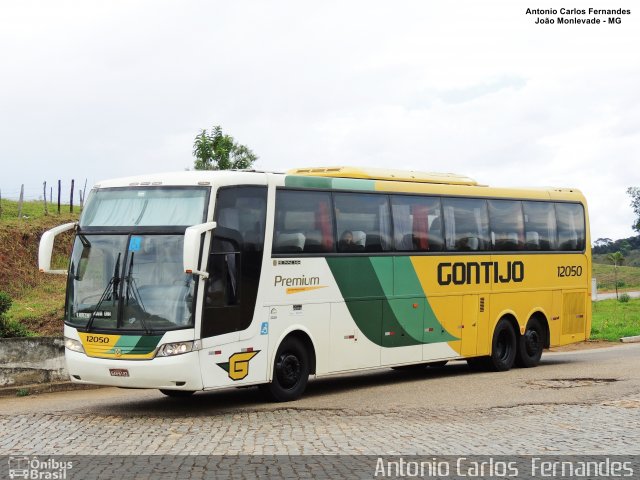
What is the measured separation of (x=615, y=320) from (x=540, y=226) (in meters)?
16.7

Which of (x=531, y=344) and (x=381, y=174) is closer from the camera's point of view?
(x=381, y=174)

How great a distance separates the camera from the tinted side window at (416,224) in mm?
18875

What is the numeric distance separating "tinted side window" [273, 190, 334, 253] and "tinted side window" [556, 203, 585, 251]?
25.8 feet

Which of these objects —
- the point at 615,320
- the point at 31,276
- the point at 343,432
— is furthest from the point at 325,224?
the point at 615,320

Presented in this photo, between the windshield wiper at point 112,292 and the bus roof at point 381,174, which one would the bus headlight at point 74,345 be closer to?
the windshield wiper at point 112,292

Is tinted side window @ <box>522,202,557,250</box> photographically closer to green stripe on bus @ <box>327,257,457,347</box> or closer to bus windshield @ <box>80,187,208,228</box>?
green stripe on bus @ <box>327,257,457,347</box>

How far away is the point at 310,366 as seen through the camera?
55.5ft

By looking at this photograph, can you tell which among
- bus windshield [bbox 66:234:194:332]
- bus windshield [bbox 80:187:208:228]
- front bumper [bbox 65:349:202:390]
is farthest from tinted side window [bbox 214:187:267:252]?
front bumper [bbox 65:349:202:390]

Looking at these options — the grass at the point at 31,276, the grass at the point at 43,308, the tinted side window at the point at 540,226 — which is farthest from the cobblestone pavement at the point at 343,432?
the grass at the point at 31,276

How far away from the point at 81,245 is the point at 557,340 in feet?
39.1

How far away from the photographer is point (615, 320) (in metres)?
38.0

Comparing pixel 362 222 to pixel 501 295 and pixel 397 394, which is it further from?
pixel 501 295

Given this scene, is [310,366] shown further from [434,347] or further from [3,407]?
[3,407]

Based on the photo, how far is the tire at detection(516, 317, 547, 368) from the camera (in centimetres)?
2223
